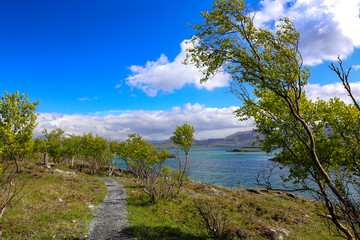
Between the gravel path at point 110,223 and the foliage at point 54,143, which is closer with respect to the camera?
the gravel path at point 110,223

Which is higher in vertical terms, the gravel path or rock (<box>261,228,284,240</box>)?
the gravel path

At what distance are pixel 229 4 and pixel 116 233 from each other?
15379 mm

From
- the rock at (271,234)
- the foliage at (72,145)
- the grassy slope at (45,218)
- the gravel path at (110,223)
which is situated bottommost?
the rock at (271,234)

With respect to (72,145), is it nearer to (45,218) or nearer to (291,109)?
(45,218)

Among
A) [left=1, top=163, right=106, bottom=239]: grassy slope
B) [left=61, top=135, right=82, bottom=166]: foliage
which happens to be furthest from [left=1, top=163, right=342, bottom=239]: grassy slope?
[left=61, top=135, right=82, bottom=166]: foliage

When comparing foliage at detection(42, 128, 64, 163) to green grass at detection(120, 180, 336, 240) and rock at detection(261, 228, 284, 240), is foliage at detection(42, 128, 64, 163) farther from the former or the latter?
rock at detection(261, 228, 284, 240)

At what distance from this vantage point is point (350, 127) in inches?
403

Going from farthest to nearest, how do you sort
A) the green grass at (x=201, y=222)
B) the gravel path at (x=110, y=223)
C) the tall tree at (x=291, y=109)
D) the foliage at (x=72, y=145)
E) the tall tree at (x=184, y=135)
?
the foliage at (x=72, y=145) → the tall tree at (x=184, y=135) → the green grass at (x=201, y=222) → the gravel path at (x=110, y=223) → the tall tree at (x=291, y=109)

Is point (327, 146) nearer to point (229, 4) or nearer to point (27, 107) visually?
point (229, 4)

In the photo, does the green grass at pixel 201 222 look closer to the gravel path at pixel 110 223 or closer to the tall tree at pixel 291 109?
the gravel path at pixel 110 223

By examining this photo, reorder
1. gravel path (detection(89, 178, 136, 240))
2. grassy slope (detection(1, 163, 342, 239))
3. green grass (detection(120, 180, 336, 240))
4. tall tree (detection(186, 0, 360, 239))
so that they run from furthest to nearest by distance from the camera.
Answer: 1. green grass (detection(120, 180, 336, 240))
2. gravel path (detection(89, 178, 136, 240))
3. grassy slope (detection(1, 163, 342, 239))
4. tall tree (detection(186, 0, 360, 239))

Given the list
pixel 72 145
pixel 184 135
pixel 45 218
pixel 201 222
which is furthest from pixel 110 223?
pixel 72 145

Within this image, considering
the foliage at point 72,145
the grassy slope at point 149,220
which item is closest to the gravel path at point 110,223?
the grassy slope at point 149,220

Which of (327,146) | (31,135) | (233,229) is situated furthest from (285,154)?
(31,135)
